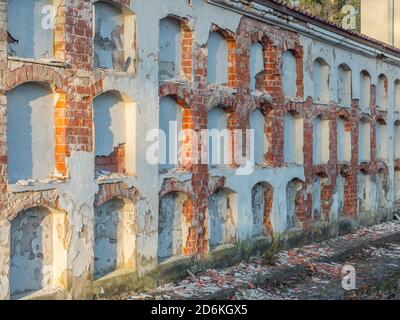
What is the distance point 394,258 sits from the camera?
1109 cm

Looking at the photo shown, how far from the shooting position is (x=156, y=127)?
26.3 ft

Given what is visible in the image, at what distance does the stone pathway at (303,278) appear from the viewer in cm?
802

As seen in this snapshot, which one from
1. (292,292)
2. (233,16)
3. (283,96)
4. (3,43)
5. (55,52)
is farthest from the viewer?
(283,96)

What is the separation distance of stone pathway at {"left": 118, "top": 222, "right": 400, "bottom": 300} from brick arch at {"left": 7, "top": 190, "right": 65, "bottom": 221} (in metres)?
1.63

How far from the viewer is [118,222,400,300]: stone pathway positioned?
8016 mm

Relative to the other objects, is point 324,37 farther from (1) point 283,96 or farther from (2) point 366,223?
(2) point 366,223

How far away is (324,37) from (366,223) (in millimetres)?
→ 4582

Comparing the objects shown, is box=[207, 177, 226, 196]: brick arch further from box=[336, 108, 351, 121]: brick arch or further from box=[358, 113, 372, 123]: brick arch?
box=[358, 113, 372, 123]: brick arch

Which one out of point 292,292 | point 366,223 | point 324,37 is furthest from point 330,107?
point 292,292

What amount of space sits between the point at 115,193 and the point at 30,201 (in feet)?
4.17

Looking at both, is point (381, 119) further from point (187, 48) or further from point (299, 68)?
point (187, 48)

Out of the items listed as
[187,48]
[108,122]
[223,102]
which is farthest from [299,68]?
[108,122]

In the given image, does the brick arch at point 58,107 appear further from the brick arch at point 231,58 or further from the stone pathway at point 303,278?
the brick arch at point 231,58

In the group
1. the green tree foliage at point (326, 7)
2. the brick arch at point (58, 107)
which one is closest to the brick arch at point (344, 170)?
the brick arch at point (58, 107)
